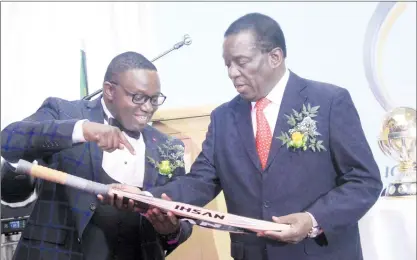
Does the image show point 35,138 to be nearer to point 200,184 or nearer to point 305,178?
point 200,184

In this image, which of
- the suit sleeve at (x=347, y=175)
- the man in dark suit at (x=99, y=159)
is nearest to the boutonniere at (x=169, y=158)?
the man in dark suit at (x=99, y=159)

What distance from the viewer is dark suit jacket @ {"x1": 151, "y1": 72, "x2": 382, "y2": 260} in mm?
1311

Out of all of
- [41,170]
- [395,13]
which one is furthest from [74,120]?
[395,13]

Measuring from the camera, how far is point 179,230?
152cm

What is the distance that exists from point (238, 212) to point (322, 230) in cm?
26

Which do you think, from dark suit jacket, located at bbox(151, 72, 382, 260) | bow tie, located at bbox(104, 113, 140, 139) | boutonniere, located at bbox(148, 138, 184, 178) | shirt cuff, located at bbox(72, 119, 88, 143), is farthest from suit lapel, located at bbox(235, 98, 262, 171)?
shirt cuff, located at bbox(72, 119, 88, 143)

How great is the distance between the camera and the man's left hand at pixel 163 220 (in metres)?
1.41

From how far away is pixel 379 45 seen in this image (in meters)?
1.51

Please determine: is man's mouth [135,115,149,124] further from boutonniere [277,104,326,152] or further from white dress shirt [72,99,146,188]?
boutonniere [277,104,326,152]

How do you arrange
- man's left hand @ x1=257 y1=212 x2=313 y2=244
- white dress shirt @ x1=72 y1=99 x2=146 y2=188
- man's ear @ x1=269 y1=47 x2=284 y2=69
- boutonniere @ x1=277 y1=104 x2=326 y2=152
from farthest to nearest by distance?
white dress shirt @ x1=72 y1=99 x2=146 y2=188 → man's ear @ x1=269 y1=47 x2=284 y2=69 → boutonniere @ x1=277 y1=104 x2=326 y2=152 → man's left hand @ x1=257 y1=212 x2=313 y2=244

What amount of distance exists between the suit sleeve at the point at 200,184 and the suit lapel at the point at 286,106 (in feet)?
0.71

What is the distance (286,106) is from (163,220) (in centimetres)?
50

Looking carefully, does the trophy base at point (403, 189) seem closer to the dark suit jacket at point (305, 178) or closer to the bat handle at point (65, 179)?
the dark suit jacket at point (305, 178)

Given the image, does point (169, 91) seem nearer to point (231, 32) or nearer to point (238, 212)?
point (231, 32)
